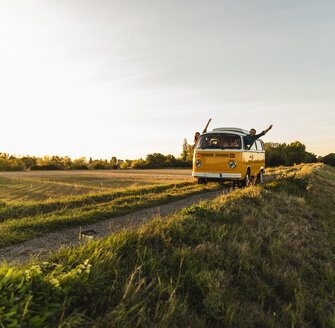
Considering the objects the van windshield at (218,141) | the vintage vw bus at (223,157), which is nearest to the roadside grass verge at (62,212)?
the vintage vw bus at (223,157)

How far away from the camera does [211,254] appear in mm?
4410

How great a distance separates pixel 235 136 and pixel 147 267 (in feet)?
32.4

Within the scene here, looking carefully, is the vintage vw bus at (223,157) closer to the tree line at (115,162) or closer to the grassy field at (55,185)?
the grassy field at (55,185)

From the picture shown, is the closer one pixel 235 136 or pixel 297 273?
pixel 297 273

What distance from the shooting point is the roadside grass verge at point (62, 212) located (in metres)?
5.98

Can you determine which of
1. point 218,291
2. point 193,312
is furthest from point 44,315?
point 218,291

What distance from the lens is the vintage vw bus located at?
11.7m

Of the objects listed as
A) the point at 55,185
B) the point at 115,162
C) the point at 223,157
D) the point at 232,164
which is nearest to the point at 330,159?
the point at 115,162

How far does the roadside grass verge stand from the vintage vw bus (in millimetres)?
1449

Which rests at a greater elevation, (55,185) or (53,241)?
(53,241)

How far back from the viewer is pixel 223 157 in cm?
1177

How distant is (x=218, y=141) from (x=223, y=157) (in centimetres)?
113

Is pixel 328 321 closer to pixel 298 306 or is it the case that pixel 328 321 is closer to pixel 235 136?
pixel 298 306

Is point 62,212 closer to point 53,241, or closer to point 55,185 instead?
point 53,241
